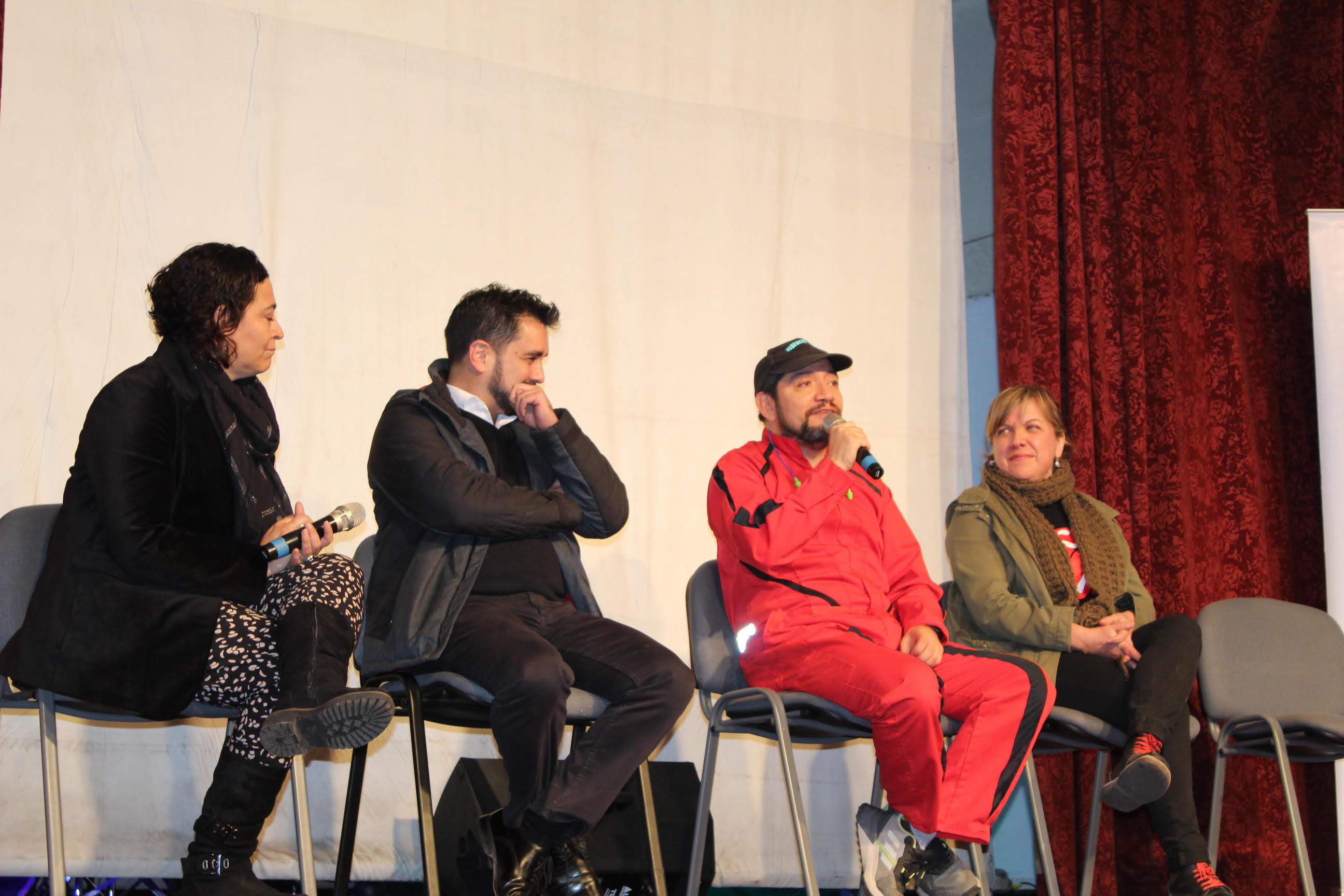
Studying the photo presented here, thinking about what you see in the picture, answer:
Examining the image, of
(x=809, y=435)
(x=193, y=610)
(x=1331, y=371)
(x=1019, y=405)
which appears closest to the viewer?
(x=193, y=610)

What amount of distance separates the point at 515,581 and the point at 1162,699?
4.54ft

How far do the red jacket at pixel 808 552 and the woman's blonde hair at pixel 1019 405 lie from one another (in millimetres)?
501

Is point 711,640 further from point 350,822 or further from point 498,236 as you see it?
point 498,236

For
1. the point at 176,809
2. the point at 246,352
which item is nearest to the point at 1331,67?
the point at 246,352

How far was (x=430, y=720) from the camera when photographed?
7.34 feet

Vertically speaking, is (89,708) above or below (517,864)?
above

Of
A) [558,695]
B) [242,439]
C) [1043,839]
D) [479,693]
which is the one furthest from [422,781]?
[1043,839]

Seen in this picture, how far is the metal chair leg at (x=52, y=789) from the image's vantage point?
194 centimetres

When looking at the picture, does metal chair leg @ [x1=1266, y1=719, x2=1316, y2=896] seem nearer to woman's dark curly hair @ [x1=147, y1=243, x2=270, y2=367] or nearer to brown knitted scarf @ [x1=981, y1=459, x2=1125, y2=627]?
brown knitted scarf @ [x1=981, y1=459, x2=1125, y2=627]

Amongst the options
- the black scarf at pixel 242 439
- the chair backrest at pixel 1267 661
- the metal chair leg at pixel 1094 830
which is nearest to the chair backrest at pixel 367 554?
the black scarf at pixel 242 439

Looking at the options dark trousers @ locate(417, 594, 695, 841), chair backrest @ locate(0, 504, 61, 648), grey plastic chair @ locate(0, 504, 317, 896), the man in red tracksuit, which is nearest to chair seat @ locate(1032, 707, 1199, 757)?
the man in red tracksuit

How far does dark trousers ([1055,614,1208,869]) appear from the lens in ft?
7.52

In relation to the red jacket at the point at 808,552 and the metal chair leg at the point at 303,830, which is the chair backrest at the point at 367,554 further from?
the red jacket at the point at 808,552

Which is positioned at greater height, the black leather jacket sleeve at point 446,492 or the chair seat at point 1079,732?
the black leather jacket sleeve at point 446,492
